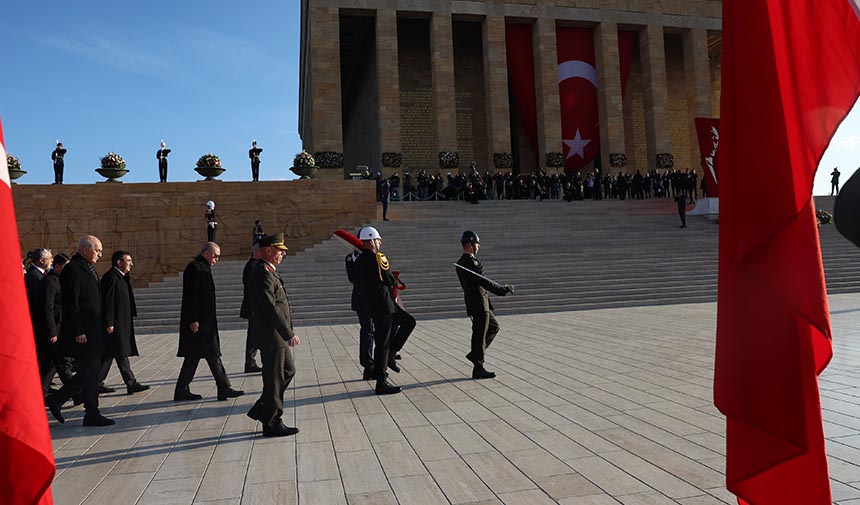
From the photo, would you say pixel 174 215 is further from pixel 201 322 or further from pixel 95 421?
pixel 95 421

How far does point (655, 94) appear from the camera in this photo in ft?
105

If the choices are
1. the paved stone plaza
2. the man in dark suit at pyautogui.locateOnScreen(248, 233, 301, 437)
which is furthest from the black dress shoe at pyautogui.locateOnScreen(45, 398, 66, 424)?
the man in dark suit at pyautogui.locateOnScreen(248, 233, 301, 437)

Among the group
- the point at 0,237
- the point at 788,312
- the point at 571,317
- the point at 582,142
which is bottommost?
the point at 571,317

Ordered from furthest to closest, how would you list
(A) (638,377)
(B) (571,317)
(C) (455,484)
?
(B) (571,317) → (A) (638,377) → (C) (455,484)

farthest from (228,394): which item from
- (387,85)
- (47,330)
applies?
(387,85)

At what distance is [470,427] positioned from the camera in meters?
4.60

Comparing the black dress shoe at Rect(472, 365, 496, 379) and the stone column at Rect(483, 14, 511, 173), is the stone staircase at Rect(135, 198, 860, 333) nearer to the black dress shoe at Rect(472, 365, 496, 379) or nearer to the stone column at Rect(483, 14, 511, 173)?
the black dress shoe at Rect(472, 365, 496, 379)

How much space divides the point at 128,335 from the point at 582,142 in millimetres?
28356

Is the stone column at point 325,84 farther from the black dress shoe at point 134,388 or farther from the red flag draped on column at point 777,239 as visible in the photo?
the red flag draped on column at point 777,239

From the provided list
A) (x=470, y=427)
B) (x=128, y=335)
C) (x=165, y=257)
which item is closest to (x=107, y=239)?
(x=165, y=257)

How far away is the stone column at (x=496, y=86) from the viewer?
2984cm

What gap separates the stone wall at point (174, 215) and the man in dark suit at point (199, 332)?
13.6 m

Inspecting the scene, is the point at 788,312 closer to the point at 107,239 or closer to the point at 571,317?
the point at 571,317

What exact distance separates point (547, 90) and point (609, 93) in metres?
3.49
